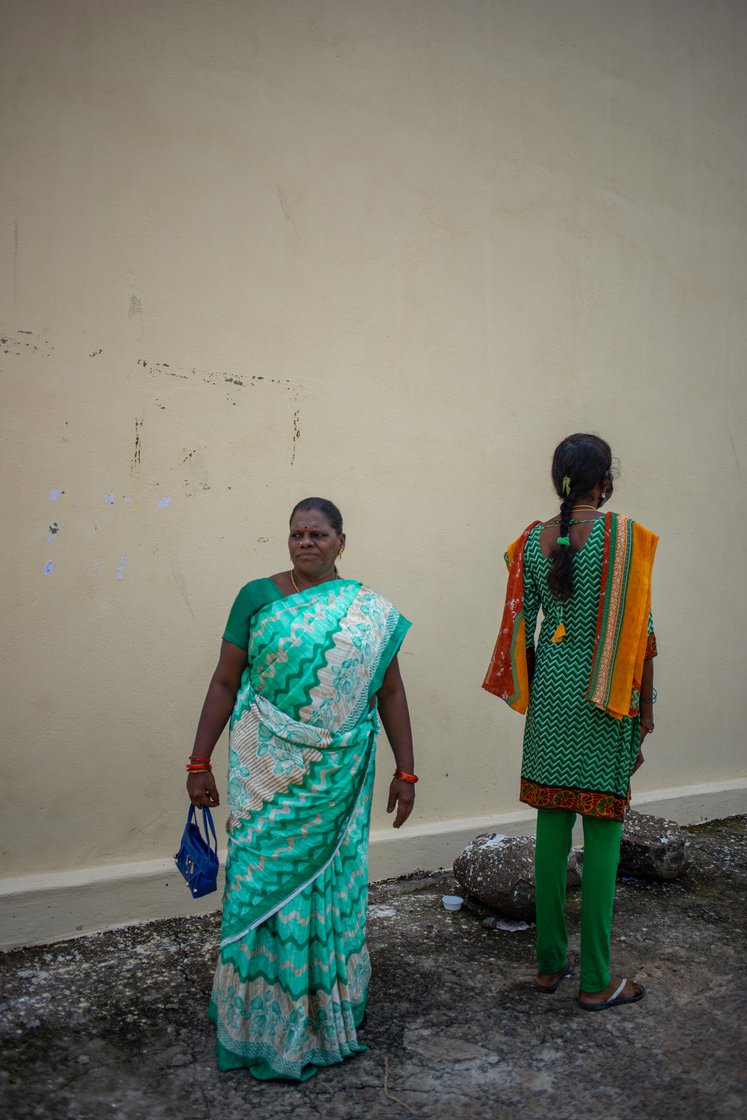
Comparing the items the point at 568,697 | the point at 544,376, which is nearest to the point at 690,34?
the point at 544,376

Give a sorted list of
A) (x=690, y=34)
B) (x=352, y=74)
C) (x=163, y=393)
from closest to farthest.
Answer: (x=163, y=393)
(x=352, y=74)
(x=690, y=34)

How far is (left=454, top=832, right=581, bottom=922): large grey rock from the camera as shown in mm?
3701

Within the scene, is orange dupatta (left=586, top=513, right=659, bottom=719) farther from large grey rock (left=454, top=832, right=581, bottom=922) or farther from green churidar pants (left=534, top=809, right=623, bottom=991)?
large grey rock (left=454, top=832, right=581, bottom=922)

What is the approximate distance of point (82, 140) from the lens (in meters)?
3.55

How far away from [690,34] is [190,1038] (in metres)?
5.71

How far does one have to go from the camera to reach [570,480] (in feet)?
10.00

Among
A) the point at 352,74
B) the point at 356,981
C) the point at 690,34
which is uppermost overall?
the point at 690,34

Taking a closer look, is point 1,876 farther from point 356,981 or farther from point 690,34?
point 690,34

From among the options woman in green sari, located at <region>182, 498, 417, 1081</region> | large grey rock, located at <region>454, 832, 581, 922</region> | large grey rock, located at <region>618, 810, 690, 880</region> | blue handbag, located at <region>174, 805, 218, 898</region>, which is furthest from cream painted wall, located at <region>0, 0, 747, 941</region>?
woman in green sari, located at <region>182, 498, 417, 1081</region>

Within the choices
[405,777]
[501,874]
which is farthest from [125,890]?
[501,874]

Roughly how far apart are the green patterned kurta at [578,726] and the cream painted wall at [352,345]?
1.31 m

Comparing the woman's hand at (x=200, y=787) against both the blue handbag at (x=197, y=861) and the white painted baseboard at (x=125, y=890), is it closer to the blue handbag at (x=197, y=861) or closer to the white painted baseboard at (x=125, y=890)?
the blue handbag at (x=197, y=861)

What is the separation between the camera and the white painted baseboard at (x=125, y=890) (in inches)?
135

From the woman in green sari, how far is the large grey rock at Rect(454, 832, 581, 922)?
39.5 inches
